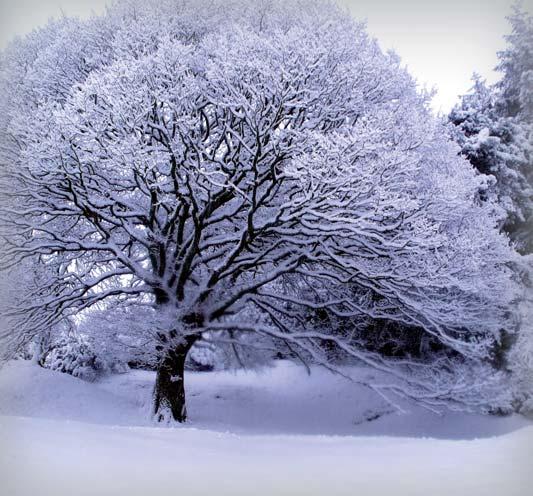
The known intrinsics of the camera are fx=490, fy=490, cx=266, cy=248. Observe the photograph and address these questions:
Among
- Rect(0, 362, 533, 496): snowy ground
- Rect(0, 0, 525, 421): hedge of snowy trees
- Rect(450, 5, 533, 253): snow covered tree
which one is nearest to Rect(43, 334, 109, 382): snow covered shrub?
Rect(0, 0, 525, 421): hedge of snowy trees

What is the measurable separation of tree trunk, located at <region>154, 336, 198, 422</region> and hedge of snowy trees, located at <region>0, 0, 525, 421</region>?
0.04m

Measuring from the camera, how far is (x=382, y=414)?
12.5 m

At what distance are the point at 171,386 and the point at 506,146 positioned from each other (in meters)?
10.9

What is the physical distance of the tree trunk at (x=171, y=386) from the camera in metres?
9.72

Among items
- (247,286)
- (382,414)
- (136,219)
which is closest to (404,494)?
(247,286)

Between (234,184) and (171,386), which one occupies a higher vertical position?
(234,184)

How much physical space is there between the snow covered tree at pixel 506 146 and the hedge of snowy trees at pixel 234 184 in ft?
9.43

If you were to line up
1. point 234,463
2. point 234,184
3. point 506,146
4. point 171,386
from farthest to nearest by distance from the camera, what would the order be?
point 506,146 < point 171,386 < point 234,184 < point 234,463

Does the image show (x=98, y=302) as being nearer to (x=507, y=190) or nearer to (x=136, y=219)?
(x=136, y=219)

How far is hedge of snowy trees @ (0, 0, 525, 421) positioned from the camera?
7609 mm

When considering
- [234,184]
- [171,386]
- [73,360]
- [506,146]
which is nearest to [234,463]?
[171,386]

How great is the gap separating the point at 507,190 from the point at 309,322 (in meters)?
6.63

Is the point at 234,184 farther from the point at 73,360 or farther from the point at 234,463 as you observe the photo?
the point at 73,360

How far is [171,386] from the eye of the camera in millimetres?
9859
